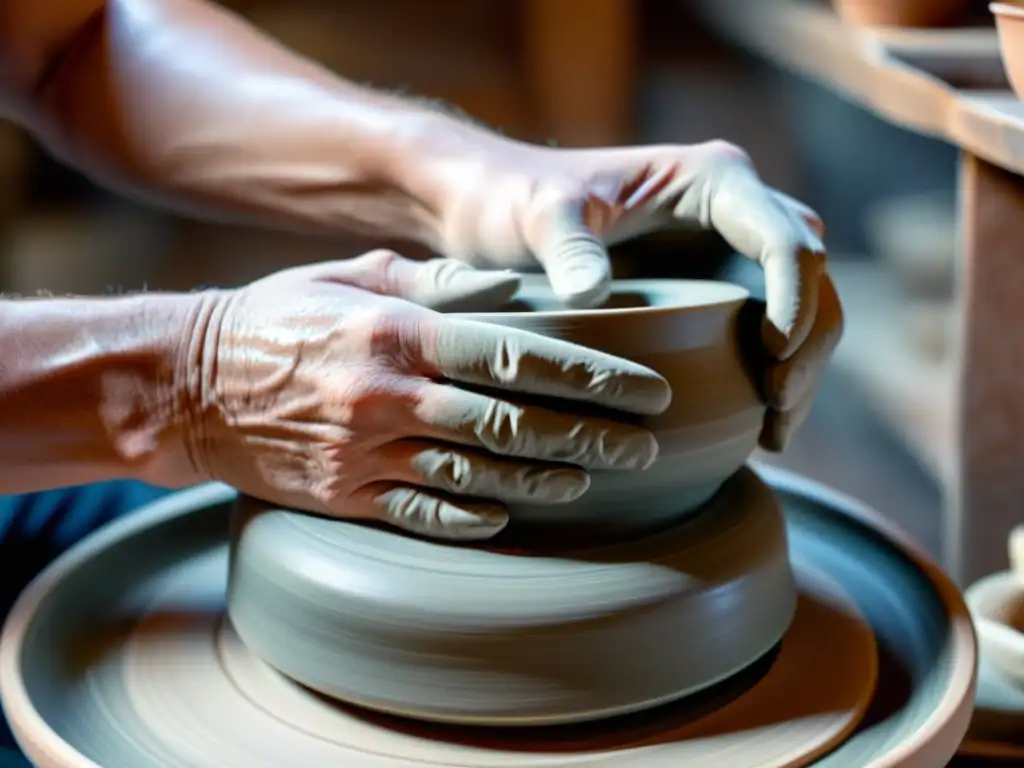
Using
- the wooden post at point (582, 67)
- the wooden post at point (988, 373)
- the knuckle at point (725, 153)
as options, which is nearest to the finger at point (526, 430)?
the knuckle at point (725, 153)

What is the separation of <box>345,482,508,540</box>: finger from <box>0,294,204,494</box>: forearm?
0.18 m

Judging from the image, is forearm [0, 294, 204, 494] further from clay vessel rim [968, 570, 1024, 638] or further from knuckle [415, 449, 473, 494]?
clay vessel rim [968, 570, 1024, 638]

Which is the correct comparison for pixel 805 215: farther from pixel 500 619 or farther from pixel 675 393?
pixel 500 619

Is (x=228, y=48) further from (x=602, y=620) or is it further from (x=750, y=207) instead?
(x=602, y=620)

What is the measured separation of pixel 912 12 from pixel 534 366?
142cm

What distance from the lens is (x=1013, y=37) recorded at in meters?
1.04

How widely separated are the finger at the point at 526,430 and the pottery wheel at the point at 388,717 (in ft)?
0.44

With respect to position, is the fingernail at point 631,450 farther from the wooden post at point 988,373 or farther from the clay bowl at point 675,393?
the wooden post at point 988,373

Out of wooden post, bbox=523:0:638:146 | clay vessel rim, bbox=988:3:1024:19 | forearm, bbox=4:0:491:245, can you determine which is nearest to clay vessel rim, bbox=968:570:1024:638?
clay vessel rim, bbox=988:3:1024:19

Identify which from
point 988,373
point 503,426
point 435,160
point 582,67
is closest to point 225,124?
point 435,160

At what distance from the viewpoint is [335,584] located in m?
0.80

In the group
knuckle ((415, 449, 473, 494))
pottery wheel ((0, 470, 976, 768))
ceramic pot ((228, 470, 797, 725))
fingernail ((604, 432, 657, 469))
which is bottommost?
pottery wheel ((0, 470, 976, 768))

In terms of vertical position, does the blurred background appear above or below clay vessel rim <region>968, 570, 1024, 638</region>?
below

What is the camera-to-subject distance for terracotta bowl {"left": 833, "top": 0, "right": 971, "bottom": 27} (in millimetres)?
1876
